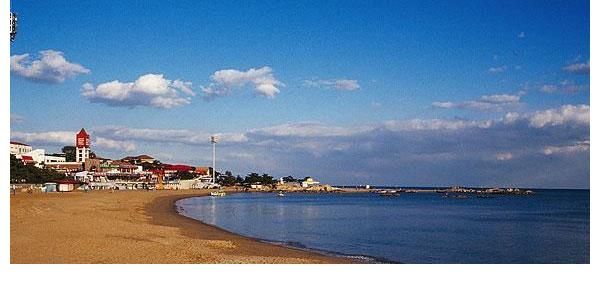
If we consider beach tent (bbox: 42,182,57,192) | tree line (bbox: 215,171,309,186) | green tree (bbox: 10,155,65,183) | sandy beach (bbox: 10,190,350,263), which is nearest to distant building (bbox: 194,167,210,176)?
tree line (bbox: 215,171,309,186)

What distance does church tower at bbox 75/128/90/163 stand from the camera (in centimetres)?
3970

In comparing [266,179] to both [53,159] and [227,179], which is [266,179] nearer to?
[227,179]

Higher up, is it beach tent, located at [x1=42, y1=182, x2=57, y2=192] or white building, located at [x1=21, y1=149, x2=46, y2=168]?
white building, located at [x1=21, y1=149, x2=46, y2=168]

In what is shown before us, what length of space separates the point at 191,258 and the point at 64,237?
2443 millimetres

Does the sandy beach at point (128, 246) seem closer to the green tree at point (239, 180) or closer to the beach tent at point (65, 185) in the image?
the beach tent at point (65, 185)

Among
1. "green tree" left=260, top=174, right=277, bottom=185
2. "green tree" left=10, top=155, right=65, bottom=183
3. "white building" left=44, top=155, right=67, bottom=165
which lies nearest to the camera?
"green tree" left=10, top=155, right=65, bottom=183

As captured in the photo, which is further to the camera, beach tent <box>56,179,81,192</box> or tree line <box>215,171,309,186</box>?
tree line <box>215,171,309,186</box>

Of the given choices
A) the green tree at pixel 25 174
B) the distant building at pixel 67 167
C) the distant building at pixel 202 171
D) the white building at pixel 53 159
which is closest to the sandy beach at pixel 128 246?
the green tree at pixel 25 174

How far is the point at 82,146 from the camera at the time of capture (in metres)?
40.9

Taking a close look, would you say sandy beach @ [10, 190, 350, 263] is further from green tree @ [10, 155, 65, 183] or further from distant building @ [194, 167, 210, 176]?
distant building @ [194, 167, 210, 176]

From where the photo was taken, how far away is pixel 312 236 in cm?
1107

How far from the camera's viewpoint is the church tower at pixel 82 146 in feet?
130
